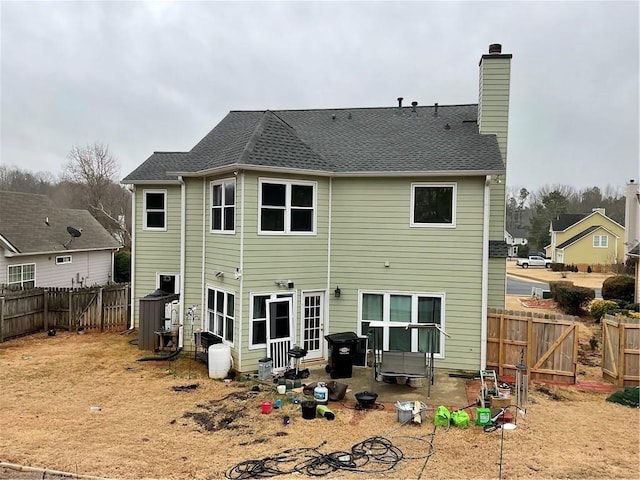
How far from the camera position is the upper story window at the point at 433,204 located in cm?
1101

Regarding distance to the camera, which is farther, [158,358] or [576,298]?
[576,298]

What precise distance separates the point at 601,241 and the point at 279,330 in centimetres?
5122

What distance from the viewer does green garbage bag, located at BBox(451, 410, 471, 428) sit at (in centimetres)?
752

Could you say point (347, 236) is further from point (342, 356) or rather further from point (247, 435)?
point (247, 435)

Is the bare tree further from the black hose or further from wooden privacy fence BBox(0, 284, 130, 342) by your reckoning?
the black hose

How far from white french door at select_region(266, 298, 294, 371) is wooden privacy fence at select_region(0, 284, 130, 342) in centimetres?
801

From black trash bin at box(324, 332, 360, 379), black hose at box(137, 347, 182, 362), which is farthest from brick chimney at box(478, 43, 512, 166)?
black hose at box(137, 347, 182, 362)

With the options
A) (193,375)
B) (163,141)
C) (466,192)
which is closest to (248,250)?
(193,375)

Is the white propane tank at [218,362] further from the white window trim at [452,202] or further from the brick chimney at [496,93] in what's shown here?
the brick chimney at [496,93]

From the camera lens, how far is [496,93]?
12156mm

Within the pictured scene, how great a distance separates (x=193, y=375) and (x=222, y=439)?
3.83 m

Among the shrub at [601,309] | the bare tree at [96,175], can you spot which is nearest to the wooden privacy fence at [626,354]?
the shrub at [601,309]

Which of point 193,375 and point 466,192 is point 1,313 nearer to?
point 193,375

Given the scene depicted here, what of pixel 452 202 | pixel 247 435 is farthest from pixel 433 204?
pixel 247 435
